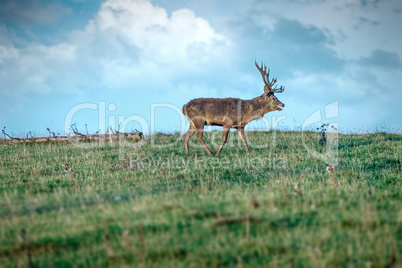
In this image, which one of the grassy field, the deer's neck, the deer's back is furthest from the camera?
the deer's neck

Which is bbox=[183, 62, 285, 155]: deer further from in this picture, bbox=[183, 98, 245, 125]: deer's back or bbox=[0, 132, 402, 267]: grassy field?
bbox=[0, 132, 402, 267]: grassy field

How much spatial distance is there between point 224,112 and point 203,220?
9834 mm

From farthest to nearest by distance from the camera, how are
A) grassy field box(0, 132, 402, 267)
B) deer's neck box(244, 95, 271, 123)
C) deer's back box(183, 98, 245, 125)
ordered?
deer's neck box(244, 95, 271, 123) → deer's back box(183, 98, 245, 125) → grassy field box(0, 132, 402, 267)

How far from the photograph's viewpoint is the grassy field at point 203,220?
14.9 feet

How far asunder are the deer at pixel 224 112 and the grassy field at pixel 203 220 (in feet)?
11.8

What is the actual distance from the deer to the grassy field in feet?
11.8

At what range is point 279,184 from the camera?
29.9 feet

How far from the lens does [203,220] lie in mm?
5629

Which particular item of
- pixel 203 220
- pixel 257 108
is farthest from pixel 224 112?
pixel 203 220

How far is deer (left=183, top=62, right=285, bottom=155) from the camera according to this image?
15141mm

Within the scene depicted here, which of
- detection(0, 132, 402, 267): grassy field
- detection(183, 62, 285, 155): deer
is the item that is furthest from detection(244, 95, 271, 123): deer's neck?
detection(0, 132, 402, 267): grassy field

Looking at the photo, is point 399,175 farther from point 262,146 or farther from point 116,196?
point 116,196

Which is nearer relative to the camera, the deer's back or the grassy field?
the grassy field

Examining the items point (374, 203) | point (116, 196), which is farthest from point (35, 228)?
point (374, 203)
